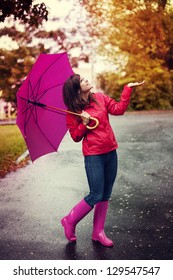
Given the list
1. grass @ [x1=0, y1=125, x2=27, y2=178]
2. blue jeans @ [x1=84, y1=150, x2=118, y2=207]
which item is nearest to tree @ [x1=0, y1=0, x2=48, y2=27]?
grass @ [x1=0, y1=125, x2=27, y2=178]

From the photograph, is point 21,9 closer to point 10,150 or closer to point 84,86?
point 10,150

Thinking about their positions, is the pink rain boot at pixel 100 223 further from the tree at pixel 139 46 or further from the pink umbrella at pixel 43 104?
the tree at pixel 139 46

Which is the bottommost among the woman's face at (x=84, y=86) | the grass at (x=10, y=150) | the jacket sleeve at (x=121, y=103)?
the grass at (x=10, y=150)

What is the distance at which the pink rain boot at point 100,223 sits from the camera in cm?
419

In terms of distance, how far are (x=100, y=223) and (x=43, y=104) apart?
1.28m

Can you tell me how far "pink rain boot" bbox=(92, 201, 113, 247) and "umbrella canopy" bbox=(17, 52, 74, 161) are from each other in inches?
29.9

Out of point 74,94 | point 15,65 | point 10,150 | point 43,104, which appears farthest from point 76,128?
point 15,65

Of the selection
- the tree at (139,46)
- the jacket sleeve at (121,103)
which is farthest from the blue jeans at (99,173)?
the tree at (139,46)

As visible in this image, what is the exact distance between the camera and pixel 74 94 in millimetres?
3836

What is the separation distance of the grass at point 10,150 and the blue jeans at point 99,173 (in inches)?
139

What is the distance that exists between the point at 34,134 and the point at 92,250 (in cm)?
124

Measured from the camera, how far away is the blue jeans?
3.92 metres

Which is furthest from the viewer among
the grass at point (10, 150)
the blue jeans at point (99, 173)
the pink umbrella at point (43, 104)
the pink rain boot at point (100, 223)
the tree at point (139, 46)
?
the tree at point (139, 46)

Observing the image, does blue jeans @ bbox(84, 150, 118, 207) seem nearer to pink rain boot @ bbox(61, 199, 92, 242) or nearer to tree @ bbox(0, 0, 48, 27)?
pink rain boot @ bbox(61, 199, 92, 242)
